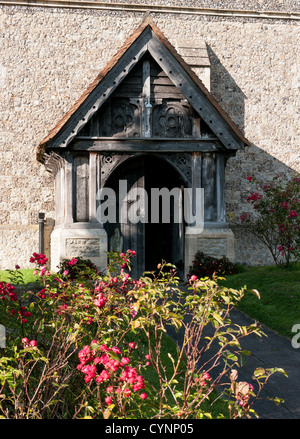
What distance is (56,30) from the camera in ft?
47.3

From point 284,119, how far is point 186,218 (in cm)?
599

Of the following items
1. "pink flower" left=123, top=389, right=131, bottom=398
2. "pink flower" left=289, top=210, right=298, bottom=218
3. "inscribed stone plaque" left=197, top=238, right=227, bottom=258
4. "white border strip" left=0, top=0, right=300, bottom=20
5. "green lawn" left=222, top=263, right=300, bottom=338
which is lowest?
"green lawn" left=222, top=263, right=300, bottom=338

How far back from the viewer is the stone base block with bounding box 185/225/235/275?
11.0 m

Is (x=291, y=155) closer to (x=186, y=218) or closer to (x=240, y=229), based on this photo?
(x=240, y=229)

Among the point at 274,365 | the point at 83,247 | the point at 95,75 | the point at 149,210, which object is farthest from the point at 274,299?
the point at 95,75

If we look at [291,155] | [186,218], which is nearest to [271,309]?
[186,218]

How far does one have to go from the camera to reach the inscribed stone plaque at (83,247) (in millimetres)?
10602

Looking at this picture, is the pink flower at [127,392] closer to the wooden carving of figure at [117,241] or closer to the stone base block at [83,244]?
the stone base block at [83,244]

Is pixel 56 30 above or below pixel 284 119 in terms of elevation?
above

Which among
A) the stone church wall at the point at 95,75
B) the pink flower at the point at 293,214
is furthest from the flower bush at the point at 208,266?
the stone church wall at the point at 95,75

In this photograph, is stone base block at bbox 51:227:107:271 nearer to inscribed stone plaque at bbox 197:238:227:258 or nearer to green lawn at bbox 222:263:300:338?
inscribed stone plaque at bbox 197:238:227:258

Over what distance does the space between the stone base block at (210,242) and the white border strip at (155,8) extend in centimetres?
724

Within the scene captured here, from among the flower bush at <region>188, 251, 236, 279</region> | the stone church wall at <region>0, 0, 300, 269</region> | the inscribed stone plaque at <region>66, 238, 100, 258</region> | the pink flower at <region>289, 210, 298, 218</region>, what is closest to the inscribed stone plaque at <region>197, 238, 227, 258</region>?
the flower bush at <region>188, 251, 236, 279</region>

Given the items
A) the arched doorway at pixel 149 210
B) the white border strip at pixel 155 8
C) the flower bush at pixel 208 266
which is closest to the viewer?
the flower bush at pixel 208 266
